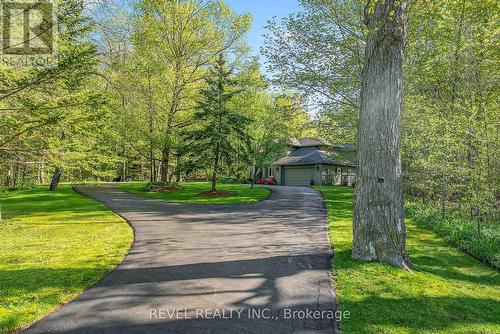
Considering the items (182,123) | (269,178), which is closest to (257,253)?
(182,123)

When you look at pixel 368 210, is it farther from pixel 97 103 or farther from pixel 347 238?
pixel 97 103

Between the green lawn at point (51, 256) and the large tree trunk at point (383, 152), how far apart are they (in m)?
5.35

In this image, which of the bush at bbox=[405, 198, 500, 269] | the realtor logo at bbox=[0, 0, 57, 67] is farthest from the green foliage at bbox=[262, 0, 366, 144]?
the realtor logo at bbox=[0, 0, 57, 67]

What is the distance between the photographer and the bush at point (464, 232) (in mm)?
8578

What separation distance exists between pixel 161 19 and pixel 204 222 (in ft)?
62.5

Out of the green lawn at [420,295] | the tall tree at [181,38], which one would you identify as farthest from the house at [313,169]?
the green lawn at [420,295]

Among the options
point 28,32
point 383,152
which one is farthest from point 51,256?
point 383,152

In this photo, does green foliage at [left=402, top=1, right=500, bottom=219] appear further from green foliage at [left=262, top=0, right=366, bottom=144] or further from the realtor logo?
the realtor logo

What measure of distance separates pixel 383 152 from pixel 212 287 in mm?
4369

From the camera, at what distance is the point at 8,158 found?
1177cm

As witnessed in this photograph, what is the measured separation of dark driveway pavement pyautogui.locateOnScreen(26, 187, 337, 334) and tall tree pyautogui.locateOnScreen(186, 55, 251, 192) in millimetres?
11182

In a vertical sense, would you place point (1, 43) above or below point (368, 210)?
above

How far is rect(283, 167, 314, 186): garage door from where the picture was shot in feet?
112

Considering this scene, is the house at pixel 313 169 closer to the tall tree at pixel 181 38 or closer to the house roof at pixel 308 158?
the house roof at pixel 308 158
